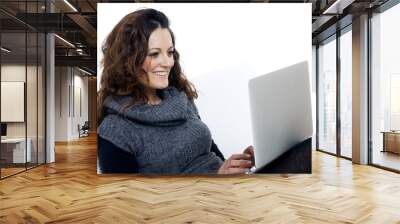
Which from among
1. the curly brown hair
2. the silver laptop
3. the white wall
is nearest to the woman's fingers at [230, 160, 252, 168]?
the silver laptop

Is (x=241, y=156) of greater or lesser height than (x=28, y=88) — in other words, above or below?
below

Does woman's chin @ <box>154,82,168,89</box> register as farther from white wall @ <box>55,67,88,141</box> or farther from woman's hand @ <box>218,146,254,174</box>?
white wall @ <box>55,67,88,141</box>

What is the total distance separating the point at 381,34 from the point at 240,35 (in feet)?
10.1

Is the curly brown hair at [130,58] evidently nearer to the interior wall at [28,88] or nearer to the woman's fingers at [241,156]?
the woman's fingers at [241,156]

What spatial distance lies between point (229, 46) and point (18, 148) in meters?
3.89

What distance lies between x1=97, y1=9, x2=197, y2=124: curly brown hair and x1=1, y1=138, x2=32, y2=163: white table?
5.25ft

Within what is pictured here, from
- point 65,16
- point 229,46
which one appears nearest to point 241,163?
point 229,46

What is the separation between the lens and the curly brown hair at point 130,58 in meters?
5.66

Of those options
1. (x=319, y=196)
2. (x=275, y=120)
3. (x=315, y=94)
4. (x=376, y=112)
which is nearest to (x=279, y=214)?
(x=319, y=196)

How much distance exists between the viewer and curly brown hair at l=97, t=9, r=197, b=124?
5.66 meters

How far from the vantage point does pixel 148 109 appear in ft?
18.7

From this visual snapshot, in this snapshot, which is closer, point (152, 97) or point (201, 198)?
point (201, 198)

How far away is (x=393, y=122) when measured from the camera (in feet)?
22.7

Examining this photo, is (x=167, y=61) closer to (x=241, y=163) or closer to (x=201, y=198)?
(x=241, y=163)
